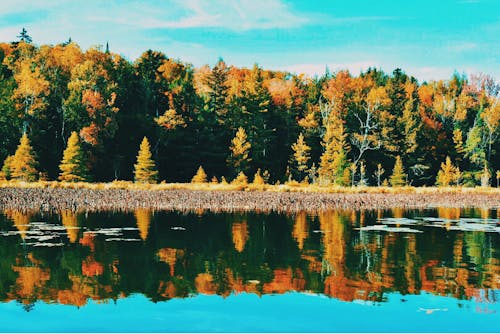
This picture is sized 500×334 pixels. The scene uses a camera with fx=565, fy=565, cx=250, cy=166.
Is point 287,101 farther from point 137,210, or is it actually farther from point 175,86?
point 137,210

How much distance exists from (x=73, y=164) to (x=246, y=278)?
47.2 meters

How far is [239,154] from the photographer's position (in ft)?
231

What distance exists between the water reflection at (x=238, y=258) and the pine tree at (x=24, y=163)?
96.8 ft

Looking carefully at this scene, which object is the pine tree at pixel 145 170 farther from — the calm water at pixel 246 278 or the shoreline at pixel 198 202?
the calm water at pixel 246 278

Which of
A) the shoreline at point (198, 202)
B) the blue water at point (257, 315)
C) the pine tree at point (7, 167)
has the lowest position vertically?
the blue water at point (257, 315)

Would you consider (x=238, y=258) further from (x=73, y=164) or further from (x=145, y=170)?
(x=145, y=170)

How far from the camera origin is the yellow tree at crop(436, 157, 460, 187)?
7576 centimetres

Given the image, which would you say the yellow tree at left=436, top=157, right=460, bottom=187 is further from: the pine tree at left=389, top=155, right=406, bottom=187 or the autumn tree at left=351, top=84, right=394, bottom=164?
the autumn tree at left=351, top=84, right=394, bottom=164

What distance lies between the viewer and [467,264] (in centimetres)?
1652

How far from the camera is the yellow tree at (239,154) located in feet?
230

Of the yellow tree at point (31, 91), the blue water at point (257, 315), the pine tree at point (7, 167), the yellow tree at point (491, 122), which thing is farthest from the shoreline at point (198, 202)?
the yellow tree at point (491, 122)

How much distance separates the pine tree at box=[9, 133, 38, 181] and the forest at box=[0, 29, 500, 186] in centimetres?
14

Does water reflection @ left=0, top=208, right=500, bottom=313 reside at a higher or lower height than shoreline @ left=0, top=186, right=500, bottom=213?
lower

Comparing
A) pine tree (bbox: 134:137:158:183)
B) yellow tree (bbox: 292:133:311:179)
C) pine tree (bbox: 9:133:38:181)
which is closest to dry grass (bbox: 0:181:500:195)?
pine tree (bbox: 9:133:38:181)
